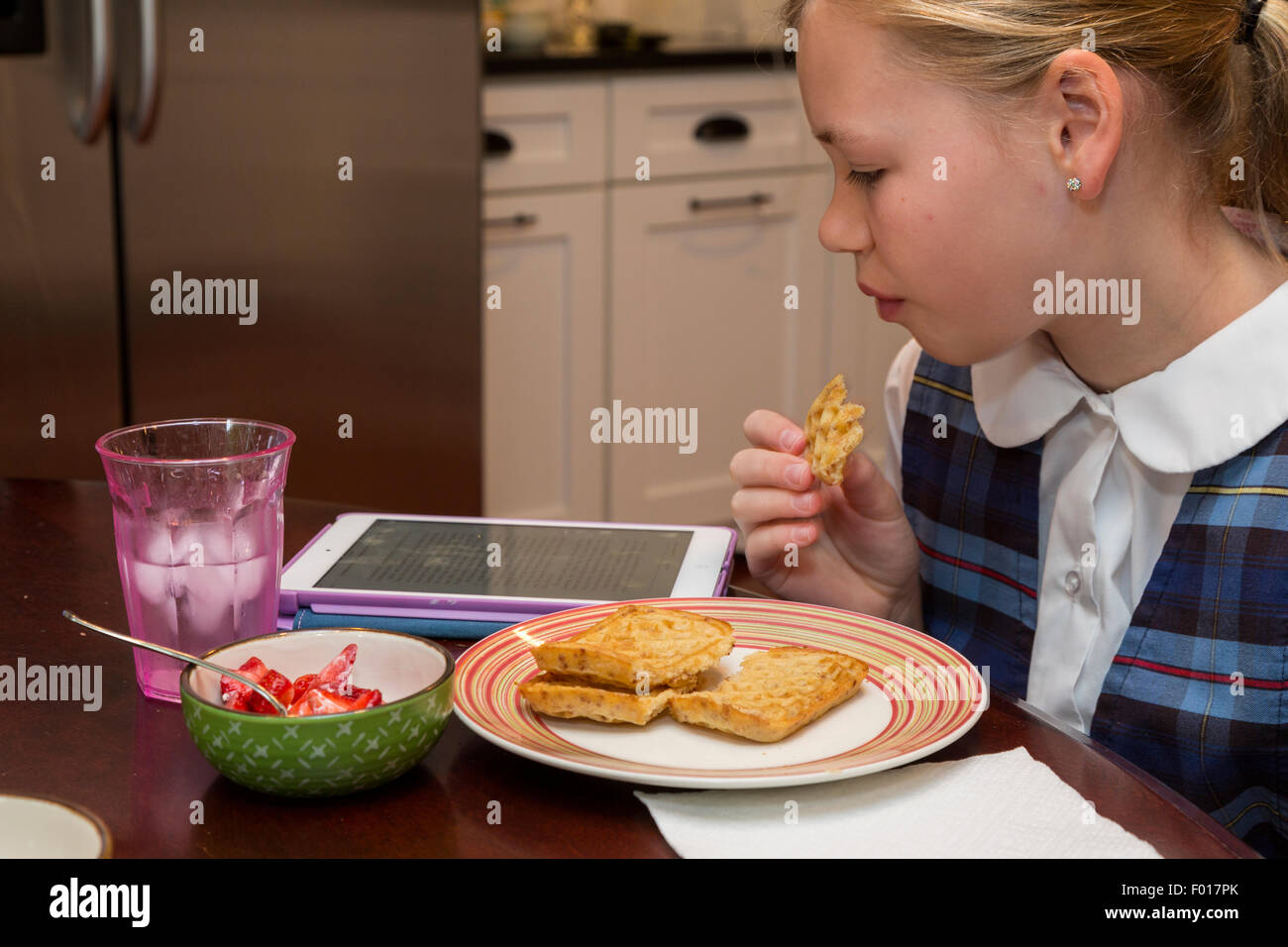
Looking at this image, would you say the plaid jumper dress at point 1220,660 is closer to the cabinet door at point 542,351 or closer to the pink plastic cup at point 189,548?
the pink plastic cup at point 189,548

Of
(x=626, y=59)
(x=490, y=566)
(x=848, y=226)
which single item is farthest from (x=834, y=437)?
(x=626, y=59)

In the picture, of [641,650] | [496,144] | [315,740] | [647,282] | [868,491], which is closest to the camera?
[315,740]

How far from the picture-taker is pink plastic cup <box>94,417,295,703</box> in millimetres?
781

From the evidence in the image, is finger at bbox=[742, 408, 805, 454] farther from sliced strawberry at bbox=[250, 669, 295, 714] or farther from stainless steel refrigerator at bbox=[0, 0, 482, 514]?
stainless steel refrigerator at bbox=[0, 0, 482, 514]

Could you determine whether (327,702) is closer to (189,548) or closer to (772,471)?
(189,548)

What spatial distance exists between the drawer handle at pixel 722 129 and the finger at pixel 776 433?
1.84 meters

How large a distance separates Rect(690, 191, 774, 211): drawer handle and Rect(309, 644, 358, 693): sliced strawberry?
2.14 metres

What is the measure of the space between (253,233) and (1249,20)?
1.54 meters

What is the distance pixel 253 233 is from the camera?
216 centimetres

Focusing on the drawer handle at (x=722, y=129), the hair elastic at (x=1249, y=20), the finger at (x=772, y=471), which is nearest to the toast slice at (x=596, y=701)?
the finger at (x=772, y=471)

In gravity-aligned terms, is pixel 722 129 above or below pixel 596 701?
above
